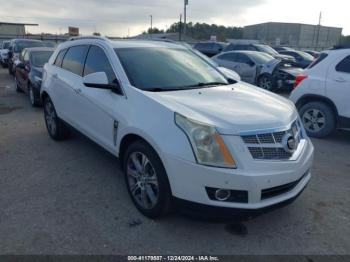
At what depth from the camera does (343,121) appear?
5.94 m

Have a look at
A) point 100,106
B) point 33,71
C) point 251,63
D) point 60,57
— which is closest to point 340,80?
point 100,106

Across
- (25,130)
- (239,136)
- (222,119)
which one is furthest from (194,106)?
(25,130)

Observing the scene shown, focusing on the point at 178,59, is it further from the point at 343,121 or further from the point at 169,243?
the point at 343,121

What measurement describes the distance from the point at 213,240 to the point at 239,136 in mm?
1029

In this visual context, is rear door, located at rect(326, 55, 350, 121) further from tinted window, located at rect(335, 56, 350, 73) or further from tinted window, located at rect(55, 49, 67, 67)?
tinted window, located at rect(55, 49, 67, 67)

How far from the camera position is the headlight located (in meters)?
2.70

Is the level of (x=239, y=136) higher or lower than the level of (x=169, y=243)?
higher

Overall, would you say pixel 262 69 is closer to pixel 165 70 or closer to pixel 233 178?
pixel 165 70

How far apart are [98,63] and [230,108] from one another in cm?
199

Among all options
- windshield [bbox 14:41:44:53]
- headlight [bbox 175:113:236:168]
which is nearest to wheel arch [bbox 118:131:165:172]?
headlight [bbox 175:113:236:168]

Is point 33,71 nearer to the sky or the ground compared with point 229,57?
nearer to the ground

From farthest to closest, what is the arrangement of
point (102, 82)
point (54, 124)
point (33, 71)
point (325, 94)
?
point (33, 71), point (325, 94), point (54, 124), point (102, 82)

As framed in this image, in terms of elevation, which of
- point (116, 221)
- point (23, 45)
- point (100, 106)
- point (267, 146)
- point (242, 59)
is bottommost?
point (116, 221)

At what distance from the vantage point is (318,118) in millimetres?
6359
